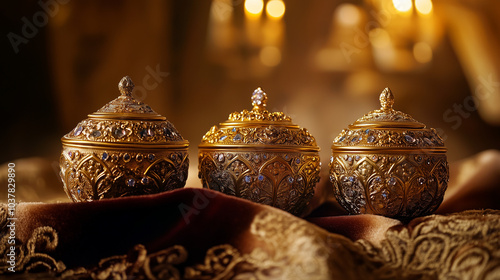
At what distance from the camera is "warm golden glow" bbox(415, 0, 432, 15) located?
206 cm

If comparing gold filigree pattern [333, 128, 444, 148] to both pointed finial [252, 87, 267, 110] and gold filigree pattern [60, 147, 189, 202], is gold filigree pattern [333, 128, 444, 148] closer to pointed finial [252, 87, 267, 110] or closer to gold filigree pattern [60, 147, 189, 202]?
pointed finial [252, 87, 267, 110]

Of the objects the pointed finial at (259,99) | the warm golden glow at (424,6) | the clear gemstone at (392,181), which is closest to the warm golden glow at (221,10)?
the warm golden glow at (424,6)

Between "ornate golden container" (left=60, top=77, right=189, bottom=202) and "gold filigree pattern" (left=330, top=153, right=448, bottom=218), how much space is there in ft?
1.17

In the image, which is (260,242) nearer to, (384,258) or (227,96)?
(384,258)

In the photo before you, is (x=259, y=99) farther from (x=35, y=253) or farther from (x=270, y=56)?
(x=270, y=56)

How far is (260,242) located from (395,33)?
4.89 ft

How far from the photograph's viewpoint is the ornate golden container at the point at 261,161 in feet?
3.60

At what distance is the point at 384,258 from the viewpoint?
0.89 metres

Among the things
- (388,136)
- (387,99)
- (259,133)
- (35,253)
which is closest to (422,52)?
(387,99)

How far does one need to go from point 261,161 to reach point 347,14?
1231 millimetres

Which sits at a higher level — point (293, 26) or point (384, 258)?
point (293, 26)

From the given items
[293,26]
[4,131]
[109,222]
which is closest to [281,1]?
[293,26]

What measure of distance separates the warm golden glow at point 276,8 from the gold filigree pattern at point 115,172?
128cm

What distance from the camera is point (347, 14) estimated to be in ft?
7.05
